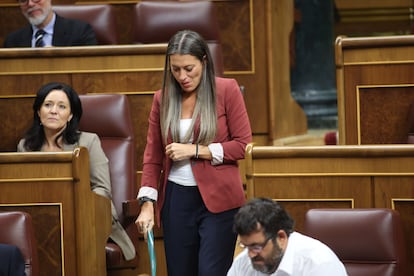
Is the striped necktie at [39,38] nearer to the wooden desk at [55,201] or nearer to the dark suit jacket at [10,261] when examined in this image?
the wooden desk at [55,201]

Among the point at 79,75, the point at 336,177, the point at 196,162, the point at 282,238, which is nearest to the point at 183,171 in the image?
the point at 196,162

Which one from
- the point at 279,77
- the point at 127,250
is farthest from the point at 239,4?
the point at 127,250

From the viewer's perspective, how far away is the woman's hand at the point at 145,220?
1.24 meters

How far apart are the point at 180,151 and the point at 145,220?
10 cm

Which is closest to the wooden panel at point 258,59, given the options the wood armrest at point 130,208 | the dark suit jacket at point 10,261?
the wood armrest at point 130,208

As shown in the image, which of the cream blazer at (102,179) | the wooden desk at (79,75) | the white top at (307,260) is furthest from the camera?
the wooden desk at (79,75)

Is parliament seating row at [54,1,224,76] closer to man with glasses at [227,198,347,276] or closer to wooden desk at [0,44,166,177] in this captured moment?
wooden desk at [0,44,166,177]

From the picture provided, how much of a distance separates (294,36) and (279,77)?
368mm

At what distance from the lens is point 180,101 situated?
1.26m

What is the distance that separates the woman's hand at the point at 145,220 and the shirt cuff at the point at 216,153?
0.10m

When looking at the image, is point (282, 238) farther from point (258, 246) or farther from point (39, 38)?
point (39, 38)

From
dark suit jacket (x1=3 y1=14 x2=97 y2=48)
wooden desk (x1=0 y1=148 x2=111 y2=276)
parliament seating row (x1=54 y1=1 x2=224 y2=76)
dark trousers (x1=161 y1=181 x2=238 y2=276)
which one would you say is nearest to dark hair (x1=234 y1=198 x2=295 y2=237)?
dark trousers (x1=161 y1=181 x2=238 y2=276)

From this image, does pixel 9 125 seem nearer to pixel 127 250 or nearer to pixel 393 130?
pixel 127 250

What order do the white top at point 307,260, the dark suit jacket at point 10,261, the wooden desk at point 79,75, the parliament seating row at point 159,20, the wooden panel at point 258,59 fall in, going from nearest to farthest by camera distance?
the white top at point 307,260
the dark suit jacket at point 10,261
the wooden desk at point 79,75
the parliament seating row at point 159,20
the wooden panel at point 258,59
